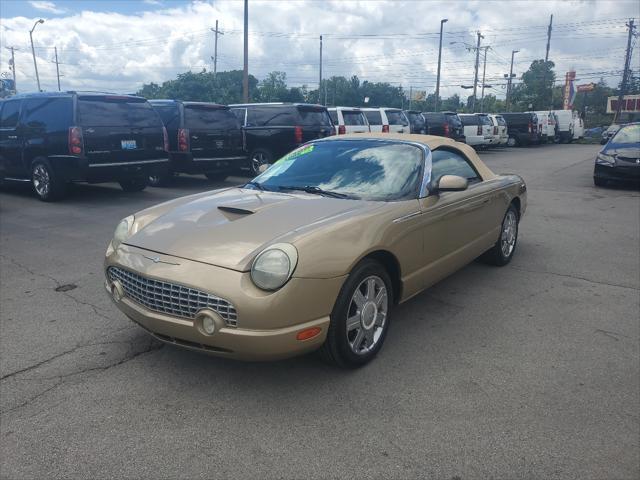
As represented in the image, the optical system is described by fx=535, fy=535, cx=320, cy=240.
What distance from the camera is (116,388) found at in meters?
3.20

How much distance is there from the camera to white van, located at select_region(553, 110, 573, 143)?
36844 millimetres

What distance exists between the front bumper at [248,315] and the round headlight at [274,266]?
0.13 ft

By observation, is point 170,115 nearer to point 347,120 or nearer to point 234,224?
point 347,120

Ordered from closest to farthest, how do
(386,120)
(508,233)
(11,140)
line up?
1. (508,233)
2. (11,140)
3. (386,120)

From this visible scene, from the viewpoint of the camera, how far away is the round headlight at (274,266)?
2.90 metres

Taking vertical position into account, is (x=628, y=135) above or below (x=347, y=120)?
below

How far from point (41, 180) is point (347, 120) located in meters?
10.2

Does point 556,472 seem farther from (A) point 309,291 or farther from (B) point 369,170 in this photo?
(B) point 369,170

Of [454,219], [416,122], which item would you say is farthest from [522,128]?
[454,219]

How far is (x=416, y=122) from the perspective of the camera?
22047mm

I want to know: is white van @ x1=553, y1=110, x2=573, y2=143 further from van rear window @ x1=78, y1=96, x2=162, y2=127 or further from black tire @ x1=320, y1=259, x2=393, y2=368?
black tire @ x1=320, y1=259, x2=393, y2=368

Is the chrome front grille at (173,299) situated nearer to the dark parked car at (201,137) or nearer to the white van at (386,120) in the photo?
the dark parked car at (201,137)

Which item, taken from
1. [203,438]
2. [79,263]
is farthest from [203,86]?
[203,438]

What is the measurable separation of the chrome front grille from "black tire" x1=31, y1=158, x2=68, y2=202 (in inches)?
293
